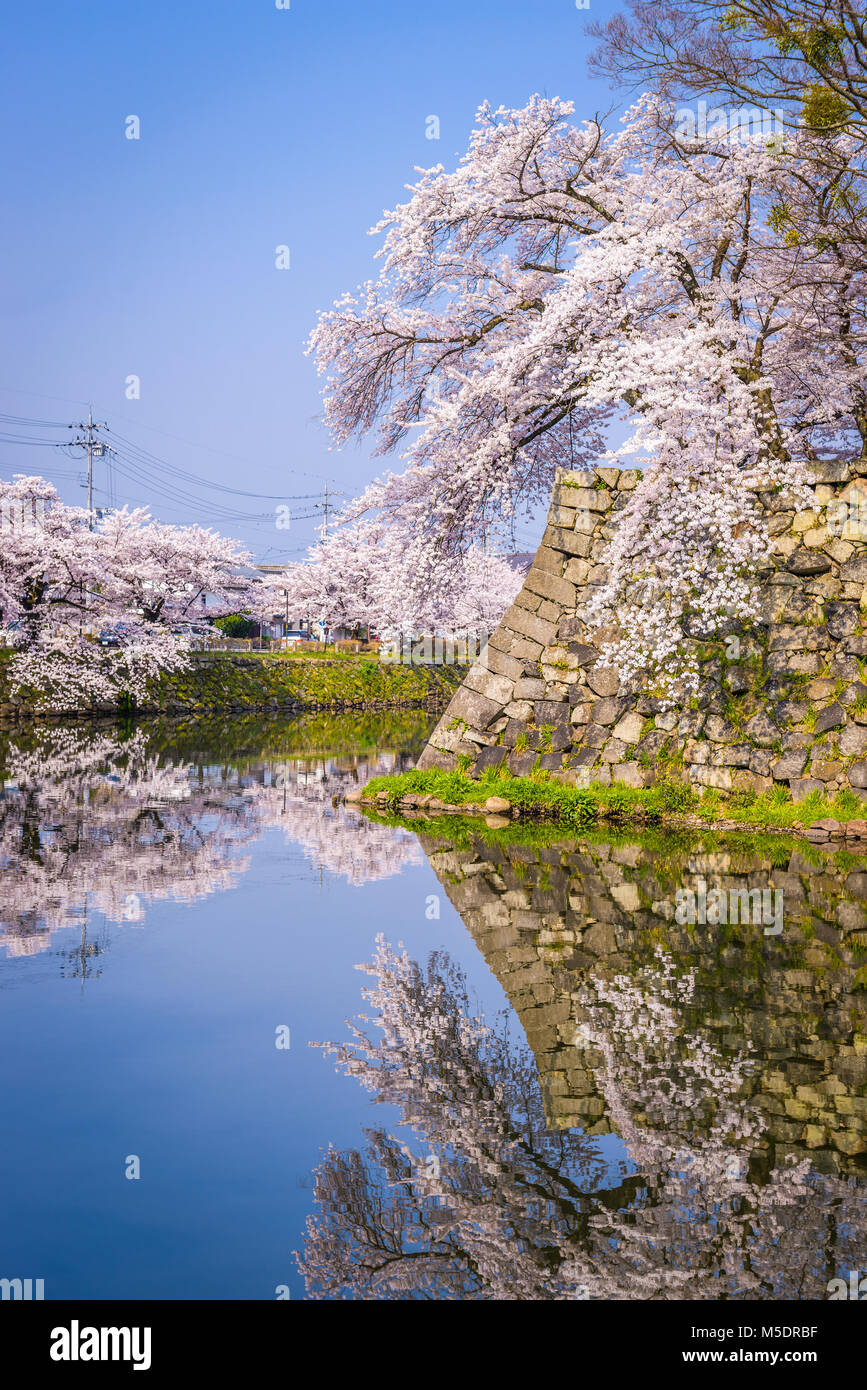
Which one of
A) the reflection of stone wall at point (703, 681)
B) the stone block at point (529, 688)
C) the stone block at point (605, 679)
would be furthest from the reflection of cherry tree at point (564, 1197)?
the stone block at point (529, 688)

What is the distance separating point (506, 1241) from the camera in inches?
159

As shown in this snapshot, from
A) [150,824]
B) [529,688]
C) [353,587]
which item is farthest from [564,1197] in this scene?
[353,587]

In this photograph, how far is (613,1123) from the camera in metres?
5.01

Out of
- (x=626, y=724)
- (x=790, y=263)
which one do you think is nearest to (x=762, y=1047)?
(x=626, y=724)

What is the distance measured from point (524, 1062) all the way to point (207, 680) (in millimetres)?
41688

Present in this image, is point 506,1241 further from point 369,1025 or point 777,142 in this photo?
point 777,142

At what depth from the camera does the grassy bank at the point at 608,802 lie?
14219 millimetres

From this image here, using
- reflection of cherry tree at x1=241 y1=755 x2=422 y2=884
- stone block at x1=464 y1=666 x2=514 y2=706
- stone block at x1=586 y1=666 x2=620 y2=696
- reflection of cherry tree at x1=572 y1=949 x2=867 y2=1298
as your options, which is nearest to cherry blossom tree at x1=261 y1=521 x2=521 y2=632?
reflection of cherry tree at x1=241 y1=755 x2=422 y2=884

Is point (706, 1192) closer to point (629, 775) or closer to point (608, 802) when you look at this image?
point (608, 802)

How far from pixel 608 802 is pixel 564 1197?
11.2m

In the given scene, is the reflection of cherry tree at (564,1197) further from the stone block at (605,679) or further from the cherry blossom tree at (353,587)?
the cherry blossom tree at (353,587)

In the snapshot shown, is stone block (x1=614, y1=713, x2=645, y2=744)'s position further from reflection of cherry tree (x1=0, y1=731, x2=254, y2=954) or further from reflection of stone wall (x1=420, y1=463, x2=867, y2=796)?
reflection of cherry tree (x1=0, y1=731, x2=254, y2=954)

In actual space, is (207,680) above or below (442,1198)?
above

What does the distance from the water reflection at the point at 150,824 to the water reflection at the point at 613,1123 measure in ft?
9.68
